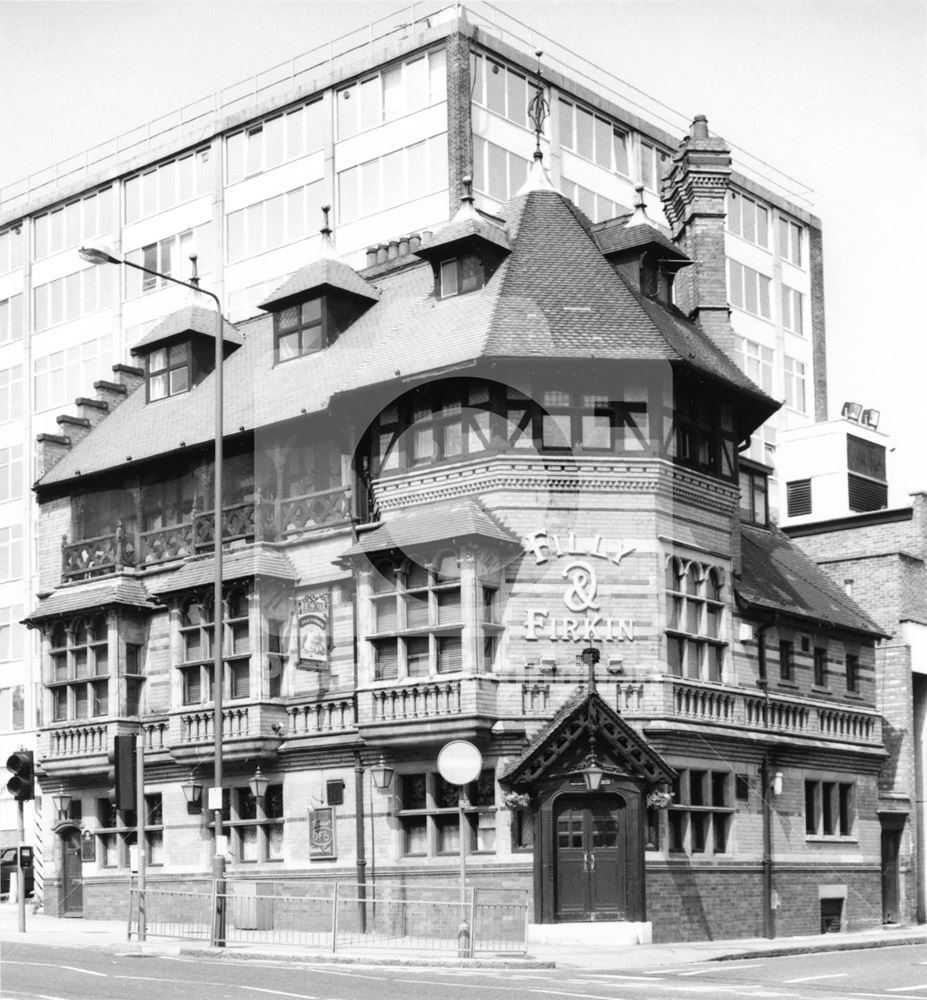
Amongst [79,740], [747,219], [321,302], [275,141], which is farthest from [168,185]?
[79,740]

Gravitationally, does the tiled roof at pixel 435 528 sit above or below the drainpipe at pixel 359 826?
above

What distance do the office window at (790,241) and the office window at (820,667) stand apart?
107ft

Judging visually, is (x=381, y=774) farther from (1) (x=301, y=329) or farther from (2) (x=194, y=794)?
(1) (x=301, y=329)

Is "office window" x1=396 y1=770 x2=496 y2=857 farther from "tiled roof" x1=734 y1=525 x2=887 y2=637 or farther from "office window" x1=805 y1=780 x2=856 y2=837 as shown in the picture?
"office window" x1=805 y1=780 x2=856 y2=837

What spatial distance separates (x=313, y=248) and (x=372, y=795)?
26.6m

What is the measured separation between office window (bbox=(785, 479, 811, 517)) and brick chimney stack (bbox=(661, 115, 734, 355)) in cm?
865

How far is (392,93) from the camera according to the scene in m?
55.5

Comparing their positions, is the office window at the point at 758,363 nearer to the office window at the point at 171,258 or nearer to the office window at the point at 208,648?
the office window at the point at 171,258

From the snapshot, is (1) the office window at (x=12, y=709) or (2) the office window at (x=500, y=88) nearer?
(2) the office window at (x=500, y=88)

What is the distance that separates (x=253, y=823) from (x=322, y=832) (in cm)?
221

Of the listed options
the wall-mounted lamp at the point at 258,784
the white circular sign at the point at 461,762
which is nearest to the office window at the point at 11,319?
the wall-mounted lamp at the point at 258,784

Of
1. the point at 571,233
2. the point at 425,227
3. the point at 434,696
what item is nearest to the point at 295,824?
the point at 434,696

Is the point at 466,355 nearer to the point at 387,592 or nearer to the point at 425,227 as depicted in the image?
the point at 387,592

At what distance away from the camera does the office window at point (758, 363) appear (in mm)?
65375
